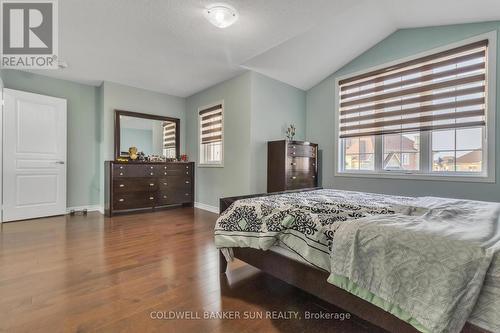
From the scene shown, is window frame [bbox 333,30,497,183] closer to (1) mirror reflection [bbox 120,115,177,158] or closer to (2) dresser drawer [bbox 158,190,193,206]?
(2) dresser drawer [bbox 158,190,193,206]

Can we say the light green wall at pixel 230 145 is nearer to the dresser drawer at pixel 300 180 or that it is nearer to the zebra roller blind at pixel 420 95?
the dresser drawer at pixel 300 180

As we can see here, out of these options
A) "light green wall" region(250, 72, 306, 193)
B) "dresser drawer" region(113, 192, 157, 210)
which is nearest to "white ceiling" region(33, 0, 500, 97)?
"light green wall" region(250, 72, 306, 193)

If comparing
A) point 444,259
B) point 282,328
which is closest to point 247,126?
point 282,328

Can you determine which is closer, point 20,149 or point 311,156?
point 20,149

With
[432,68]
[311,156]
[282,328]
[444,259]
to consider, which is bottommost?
[282,328]

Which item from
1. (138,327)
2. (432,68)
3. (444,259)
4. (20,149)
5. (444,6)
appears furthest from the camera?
(20,149)

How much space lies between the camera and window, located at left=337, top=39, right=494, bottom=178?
2.91 meters

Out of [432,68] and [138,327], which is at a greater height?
[432,68]

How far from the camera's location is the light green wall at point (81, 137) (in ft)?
14.1

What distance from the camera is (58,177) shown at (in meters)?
4.07

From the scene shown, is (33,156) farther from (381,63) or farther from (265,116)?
(381,63)

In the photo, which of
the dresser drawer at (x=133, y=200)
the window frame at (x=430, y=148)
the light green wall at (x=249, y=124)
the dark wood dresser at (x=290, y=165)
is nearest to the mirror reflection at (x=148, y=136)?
the dresser drawer at (x=133, y=200)

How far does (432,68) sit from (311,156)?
6.79 feet

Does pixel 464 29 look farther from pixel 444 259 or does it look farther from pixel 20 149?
pixel 20 149
